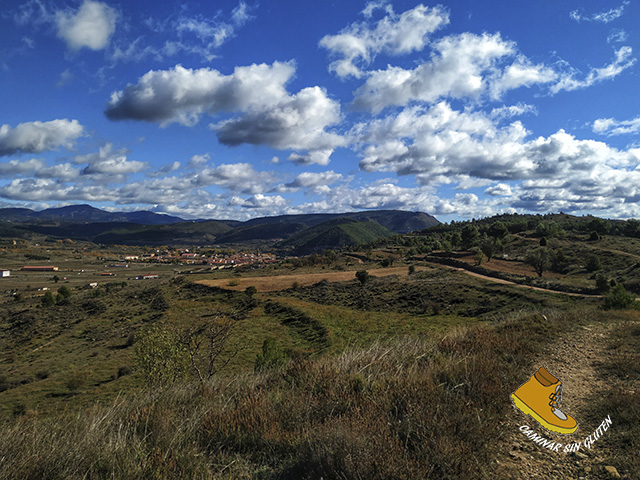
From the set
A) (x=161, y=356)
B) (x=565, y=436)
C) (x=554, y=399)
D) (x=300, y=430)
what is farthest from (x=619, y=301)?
(x=161, y=356)

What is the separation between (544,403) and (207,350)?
34105 millimetres

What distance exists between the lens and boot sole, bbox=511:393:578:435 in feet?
15.5

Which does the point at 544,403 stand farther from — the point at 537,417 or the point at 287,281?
the point at 287,281

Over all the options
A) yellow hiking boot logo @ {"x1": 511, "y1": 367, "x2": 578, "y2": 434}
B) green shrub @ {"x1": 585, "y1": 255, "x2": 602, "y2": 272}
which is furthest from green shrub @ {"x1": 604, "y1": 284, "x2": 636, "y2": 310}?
green shrub @ {"x1": 585, "y1": 255, "x2": 602, "y2": 272}

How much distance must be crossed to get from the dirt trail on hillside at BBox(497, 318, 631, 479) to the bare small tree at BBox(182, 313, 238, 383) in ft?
21.4

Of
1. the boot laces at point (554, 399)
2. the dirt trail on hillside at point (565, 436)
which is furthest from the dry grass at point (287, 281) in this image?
the boot laces at point (554, 399)

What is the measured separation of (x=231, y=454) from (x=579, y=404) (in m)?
6.12

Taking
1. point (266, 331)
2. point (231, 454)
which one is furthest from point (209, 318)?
point (231, 454)

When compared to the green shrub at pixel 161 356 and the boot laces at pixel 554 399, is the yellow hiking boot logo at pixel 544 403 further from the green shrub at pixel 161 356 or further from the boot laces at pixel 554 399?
the green shrub at pixel 161 356

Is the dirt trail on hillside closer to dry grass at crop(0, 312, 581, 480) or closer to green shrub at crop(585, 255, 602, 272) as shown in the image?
dry grass at crop(0, 312, 581, 480)

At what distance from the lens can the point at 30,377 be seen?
33500mm

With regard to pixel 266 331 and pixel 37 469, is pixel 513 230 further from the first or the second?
pixel 37 469

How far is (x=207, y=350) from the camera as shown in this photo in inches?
1332

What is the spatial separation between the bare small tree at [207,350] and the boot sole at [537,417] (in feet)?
21.9
